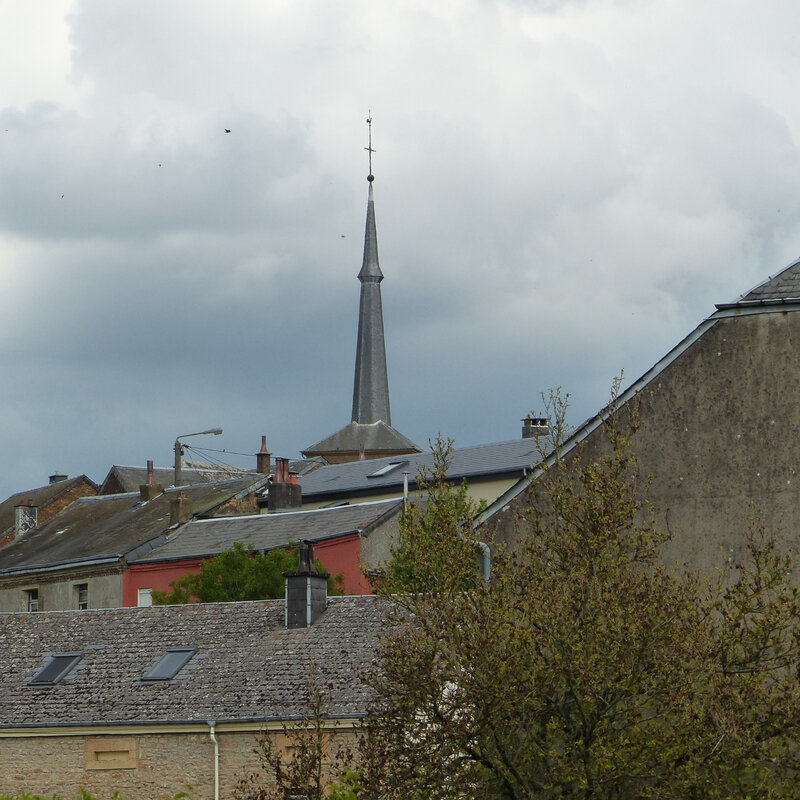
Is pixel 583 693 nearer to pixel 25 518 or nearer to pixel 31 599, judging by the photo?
pixel 31 599

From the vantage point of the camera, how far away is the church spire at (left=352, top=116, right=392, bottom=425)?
107750mm

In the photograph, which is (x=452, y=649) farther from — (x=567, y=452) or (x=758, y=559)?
(x=567, y=452)

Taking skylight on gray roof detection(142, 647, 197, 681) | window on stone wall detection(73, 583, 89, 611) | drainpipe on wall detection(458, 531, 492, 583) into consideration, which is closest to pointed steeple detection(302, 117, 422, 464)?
window on stone wall detection(73, 583, 89, 611)

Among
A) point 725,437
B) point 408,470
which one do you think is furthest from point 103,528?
point 725,437

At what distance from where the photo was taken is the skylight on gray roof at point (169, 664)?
27000mm

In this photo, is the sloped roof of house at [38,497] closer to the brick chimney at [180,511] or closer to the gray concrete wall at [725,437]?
the brick chimney at [180,511]

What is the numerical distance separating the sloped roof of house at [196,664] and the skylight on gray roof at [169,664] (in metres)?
0.12

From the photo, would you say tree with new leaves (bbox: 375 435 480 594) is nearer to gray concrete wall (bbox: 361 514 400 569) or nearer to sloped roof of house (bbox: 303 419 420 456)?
gray concrete wall (bbox: 361 514 400 569)

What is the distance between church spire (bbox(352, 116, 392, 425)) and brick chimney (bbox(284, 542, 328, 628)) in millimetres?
79420

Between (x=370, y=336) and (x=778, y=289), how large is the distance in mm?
92659

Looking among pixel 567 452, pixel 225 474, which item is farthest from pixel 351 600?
pixel 225 474

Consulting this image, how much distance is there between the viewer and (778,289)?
17234 millimetres

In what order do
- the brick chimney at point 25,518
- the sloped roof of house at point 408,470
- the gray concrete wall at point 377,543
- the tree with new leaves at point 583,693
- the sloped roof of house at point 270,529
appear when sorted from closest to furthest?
the tree with new leaves at point 583,693, the gray concrete wall at point 377,543, the sloped roof of house at point 270,529, the sloped roof of house at point 408,470, the brick chimney at point 25,518

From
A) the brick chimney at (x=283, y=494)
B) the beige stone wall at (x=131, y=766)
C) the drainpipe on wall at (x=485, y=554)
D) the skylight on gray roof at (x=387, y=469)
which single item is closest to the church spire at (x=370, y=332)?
the skylight on gray roof at (x=387, y=469)
